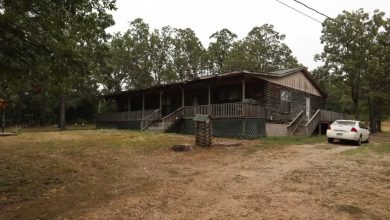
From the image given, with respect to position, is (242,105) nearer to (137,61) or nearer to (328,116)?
(328,116)

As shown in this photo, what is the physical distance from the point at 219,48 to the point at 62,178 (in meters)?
53.8

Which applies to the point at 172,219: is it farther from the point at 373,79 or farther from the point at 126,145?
the point at 373,79

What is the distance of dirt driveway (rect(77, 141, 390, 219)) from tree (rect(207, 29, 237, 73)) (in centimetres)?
4798

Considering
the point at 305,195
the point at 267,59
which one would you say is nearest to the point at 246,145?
the point at 305,195

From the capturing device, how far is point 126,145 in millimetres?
16531

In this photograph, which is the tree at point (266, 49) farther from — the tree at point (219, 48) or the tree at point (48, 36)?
the tree at point (48, 36)

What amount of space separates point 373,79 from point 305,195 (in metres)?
28.3

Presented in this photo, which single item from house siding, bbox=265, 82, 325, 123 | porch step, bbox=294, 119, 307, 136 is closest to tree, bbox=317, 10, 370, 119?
house siding, bbox=265, 82, 325, 123

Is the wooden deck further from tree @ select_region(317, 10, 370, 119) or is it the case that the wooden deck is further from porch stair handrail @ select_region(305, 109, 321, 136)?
tree @ select_region(317, 10, 370, 119)

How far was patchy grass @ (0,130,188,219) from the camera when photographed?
7391 mm

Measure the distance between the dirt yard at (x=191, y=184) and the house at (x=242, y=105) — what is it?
6912 millimetres

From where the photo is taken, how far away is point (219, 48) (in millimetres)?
61594

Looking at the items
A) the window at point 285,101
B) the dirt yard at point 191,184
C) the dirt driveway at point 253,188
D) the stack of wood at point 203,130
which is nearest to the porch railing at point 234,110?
the window at point 285,101

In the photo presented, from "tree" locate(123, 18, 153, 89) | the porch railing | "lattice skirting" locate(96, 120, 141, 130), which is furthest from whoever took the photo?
"tree" locate(123, 18, 153, 89)
